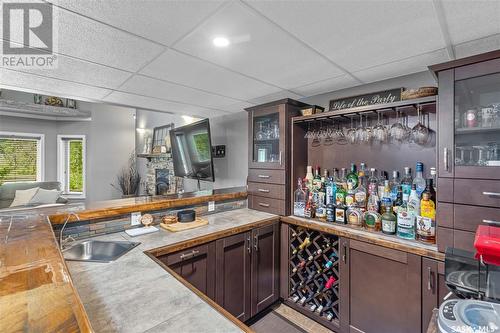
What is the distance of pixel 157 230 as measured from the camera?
6.04 feet

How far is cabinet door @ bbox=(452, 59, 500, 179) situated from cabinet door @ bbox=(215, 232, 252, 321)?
155cm

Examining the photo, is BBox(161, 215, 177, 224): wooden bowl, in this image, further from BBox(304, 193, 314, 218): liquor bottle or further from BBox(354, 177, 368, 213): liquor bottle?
BBox(354, 177, 368, 213): liquor bottle

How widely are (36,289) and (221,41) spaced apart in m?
1.39

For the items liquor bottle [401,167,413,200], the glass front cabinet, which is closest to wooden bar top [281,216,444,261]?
Answer: liquor bottle [401,167,413,200]

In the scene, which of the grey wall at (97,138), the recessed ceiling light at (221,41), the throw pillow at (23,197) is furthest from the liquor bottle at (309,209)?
the grey wall at (97,138)

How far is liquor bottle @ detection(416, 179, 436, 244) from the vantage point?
1592 millimetres

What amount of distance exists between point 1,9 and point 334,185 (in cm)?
244

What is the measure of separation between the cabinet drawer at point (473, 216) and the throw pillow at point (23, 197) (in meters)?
6.54

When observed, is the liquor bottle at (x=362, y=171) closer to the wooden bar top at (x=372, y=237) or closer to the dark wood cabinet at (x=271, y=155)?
the wooden bar top at (x=372, y=237)

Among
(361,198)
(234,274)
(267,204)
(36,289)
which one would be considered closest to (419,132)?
(361,198)

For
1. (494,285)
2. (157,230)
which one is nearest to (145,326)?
(157,230)

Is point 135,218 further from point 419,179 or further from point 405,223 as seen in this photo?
point 419,179

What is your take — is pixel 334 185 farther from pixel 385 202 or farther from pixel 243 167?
pixel 243 167

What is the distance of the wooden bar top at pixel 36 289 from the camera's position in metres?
0.54
